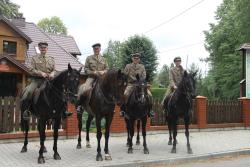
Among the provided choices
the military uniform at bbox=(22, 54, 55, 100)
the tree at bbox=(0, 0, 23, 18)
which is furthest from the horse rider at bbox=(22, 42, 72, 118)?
the tree at bbox=(0, 0, 23, 18)

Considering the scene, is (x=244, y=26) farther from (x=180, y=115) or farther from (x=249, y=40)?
(x=180, y=115)

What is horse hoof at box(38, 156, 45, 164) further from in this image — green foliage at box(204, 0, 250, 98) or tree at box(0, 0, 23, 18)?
tree at box(0, 0, 23, 18)

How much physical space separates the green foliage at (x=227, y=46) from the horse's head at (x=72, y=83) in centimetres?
3475

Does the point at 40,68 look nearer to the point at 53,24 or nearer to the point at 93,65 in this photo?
the point at 93,65

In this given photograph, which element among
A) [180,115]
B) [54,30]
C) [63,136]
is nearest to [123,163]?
[180,115]

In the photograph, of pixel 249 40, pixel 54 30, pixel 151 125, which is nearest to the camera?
pixel 151 125

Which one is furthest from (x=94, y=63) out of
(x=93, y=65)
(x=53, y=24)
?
(x=53, y=24)

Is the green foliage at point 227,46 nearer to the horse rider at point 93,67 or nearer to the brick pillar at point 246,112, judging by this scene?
the brick pillar at point 246,112

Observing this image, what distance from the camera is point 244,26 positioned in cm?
4203

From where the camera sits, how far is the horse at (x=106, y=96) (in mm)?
10758

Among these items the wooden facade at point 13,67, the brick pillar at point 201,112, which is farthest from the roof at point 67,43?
the brick pillar at point 201,112

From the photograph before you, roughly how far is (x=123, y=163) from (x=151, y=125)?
24.4ft

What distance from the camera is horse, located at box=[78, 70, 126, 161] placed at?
1076 cm

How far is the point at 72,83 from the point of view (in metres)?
10.2
